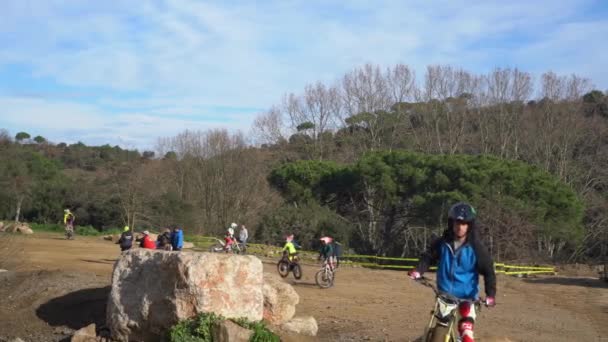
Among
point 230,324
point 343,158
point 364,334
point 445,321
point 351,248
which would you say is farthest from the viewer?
point 343,158

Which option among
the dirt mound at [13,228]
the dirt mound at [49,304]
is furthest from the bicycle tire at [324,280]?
the dirt mound at [13,228]

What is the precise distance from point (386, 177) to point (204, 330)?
93.8 feet

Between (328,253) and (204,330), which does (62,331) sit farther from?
(328,253)

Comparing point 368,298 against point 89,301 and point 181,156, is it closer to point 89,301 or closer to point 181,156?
point 89,301

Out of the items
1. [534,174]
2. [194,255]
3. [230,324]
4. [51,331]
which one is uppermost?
[534,174]

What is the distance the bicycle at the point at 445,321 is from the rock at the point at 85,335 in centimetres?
806

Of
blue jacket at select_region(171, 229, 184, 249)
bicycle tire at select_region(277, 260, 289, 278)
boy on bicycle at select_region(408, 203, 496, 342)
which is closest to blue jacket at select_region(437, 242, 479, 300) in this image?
boy on bicycle at select_region(408, 203, 496, 342)

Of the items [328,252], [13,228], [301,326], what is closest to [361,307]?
[328,252]

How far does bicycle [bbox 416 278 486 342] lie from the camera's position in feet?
19.1

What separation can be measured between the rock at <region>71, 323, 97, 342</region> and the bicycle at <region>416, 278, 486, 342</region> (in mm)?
8061

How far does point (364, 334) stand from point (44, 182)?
47.7 m

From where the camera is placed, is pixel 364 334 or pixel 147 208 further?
pixel 147 208

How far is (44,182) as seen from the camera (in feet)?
180

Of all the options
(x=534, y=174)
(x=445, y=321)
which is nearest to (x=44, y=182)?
(x=534, y=174)
